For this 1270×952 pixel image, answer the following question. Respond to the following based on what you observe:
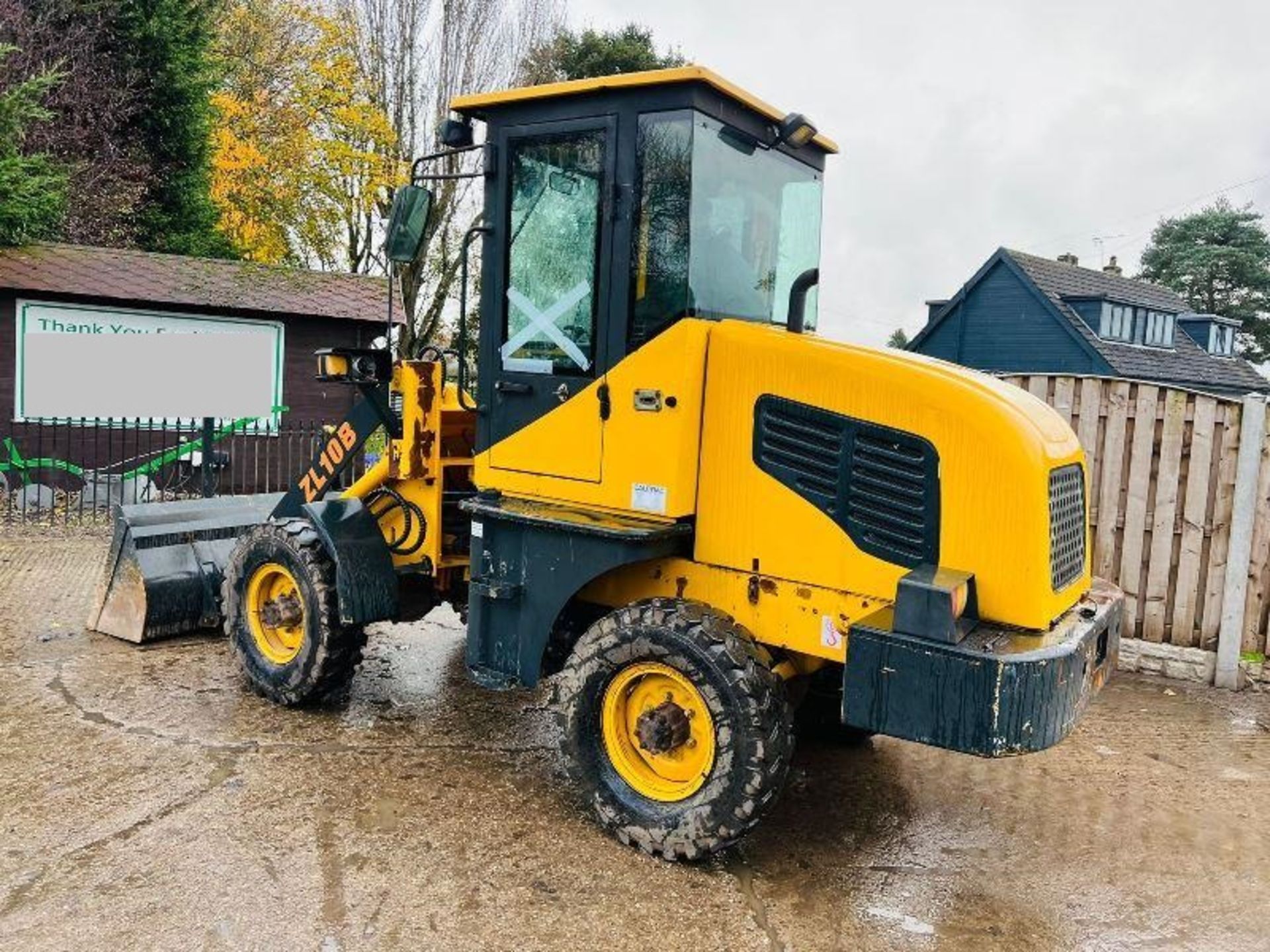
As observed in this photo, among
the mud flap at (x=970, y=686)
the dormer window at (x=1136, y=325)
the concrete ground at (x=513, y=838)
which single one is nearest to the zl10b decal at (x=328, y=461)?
the concrete ground at (x=513, y=838)

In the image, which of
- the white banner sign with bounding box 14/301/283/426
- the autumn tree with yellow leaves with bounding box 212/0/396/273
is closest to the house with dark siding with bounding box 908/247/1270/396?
the autumn tree with yellow leaves with bounding box 212/0/396/273

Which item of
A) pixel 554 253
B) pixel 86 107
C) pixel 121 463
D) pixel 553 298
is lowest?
pixel 121 463

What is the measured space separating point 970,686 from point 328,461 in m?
3.70

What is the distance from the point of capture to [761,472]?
3.97 meters

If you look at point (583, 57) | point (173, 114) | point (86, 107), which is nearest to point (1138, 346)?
point (583, 57)

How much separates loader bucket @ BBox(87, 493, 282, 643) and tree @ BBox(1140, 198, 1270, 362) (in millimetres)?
45268

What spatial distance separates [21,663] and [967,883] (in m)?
5.14

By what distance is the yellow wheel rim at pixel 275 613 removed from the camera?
5.42 m

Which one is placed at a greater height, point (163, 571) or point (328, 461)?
point (328, 461)

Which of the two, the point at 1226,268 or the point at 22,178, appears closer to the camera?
the point at 22,178

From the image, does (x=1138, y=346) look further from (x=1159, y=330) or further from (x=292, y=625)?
(x=292, y=625)

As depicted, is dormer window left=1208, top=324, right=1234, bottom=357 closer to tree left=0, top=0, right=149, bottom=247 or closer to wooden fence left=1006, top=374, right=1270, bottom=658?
wooden fence left=1006, top=374, right=1270, bottom=658

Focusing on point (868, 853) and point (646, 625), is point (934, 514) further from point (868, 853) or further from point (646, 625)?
point (868, 853)

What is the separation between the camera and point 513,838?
13.5 ft
